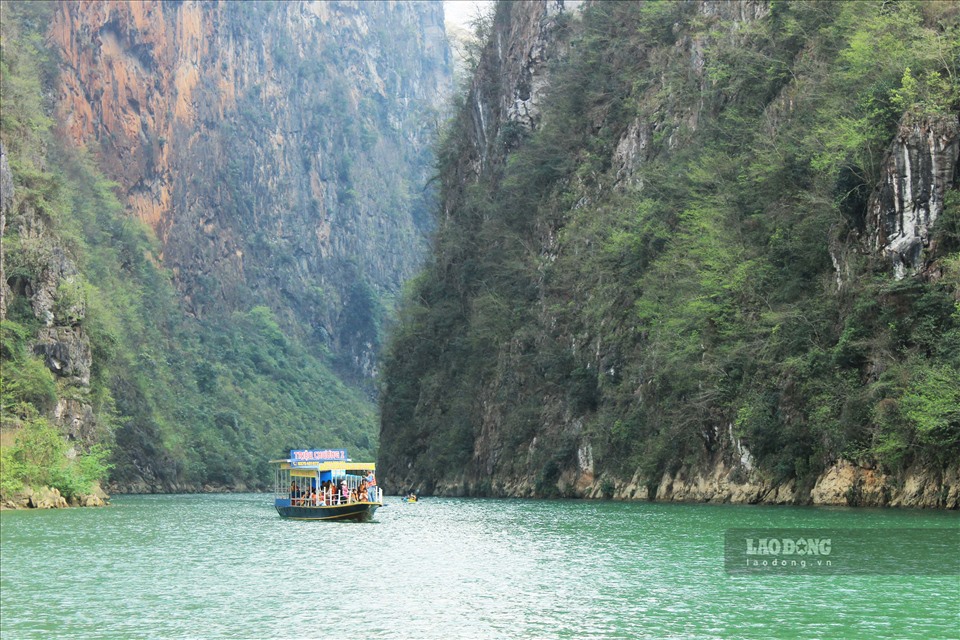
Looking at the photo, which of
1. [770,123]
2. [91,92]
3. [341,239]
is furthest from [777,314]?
[341,239]

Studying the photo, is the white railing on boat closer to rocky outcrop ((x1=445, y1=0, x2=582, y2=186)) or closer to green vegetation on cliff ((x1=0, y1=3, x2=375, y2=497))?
green vegetation on cliff ((x1=0, y1=3, x2=375, y2=497))

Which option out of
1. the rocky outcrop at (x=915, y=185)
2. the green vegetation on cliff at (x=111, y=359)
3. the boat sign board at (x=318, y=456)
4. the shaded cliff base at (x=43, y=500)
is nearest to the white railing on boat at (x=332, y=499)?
the boat sign board at (x=318, y=456)

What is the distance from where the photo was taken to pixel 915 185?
47.2 m

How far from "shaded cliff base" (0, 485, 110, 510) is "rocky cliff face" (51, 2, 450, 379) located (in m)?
Result: 76.1

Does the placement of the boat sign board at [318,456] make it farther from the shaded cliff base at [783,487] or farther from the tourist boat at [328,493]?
the shaded cliff base at [783,487]

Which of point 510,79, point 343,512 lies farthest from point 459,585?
point 510,79

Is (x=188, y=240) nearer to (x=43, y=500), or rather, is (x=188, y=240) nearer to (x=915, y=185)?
(x=43, y=500)

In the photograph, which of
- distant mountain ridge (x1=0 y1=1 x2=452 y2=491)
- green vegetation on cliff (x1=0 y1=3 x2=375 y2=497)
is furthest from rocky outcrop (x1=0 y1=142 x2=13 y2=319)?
green vegetation on cliff (x1=0 y1=3 x2=375 y2=497)

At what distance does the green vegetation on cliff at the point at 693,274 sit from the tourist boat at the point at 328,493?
53.7ft

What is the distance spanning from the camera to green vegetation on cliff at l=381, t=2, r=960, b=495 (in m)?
47.6

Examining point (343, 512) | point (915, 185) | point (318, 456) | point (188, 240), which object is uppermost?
point (188, 240)

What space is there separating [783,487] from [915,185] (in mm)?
13807

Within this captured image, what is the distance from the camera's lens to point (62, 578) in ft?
97.7

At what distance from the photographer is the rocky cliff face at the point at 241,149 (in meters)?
138
